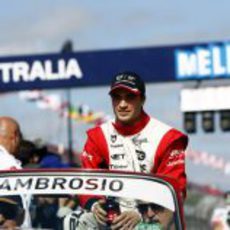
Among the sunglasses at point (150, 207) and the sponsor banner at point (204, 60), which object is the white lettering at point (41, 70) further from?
the sunglasses at point (150, 207)

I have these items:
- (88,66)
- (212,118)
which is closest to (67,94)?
(212,118)

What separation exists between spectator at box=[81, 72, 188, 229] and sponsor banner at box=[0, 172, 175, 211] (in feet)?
2.89

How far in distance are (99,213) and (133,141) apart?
118 centimetres

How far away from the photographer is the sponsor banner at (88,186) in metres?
7.50

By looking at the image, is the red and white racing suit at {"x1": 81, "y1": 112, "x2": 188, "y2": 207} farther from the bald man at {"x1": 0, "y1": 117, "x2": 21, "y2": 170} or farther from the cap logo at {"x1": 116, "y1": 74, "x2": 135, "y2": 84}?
the bald man at {"x1": 0, "y1": 117, "x2": 21, "y2": 170}

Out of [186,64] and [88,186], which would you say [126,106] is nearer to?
[88,186]

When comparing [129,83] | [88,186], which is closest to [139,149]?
[129,83]

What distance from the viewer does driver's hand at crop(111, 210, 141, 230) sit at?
7.37 m

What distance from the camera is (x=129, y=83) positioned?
28.0ft

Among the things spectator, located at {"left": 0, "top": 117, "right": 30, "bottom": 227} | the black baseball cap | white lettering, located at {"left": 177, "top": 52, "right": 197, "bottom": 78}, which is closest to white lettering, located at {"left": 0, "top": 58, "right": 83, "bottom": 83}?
white lettering, located at {"left": 177, "top": 52, "right": 197, "bottom": 78}

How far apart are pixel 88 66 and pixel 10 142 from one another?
20534 mm

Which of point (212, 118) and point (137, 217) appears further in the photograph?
point (212, 118)

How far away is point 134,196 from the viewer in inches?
295

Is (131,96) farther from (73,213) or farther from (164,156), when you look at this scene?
(73,213)
